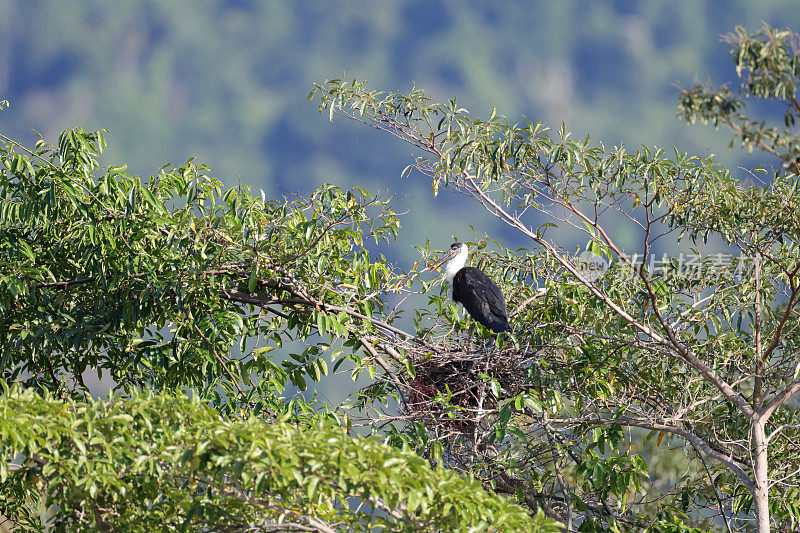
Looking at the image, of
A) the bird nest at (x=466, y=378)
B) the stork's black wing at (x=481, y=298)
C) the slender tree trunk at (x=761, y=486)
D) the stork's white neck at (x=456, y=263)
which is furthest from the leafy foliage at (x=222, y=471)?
the stork's white neck at (x=456, y=263)

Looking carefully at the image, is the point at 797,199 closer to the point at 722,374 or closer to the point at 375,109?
the point at 722,374

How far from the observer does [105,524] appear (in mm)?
3662

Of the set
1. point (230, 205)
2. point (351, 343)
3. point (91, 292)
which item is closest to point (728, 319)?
point (351, 343)

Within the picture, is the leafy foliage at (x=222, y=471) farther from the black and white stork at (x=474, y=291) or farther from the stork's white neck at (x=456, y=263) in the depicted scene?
the stork's white neck at (x=456, y=263)

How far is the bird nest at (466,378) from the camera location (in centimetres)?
506

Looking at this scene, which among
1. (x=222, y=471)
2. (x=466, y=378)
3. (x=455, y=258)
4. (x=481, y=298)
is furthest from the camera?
(x=455, y=258)

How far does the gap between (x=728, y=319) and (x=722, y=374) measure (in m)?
0.36

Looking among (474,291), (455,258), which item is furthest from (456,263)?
(474,291)

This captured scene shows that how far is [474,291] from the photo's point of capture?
19.7 ft

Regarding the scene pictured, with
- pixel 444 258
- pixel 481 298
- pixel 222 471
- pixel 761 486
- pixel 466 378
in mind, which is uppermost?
pixel 444 258

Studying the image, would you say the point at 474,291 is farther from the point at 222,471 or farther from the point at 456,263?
the point at 222,471

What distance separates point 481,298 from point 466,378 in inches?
37.8

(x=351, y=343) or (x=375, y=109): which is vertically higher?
(x=375, y=109)

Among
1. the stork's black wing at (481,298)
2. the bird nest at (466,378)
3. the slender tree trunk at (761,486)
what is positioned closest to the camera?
the slender tree trunk at (761,486)
